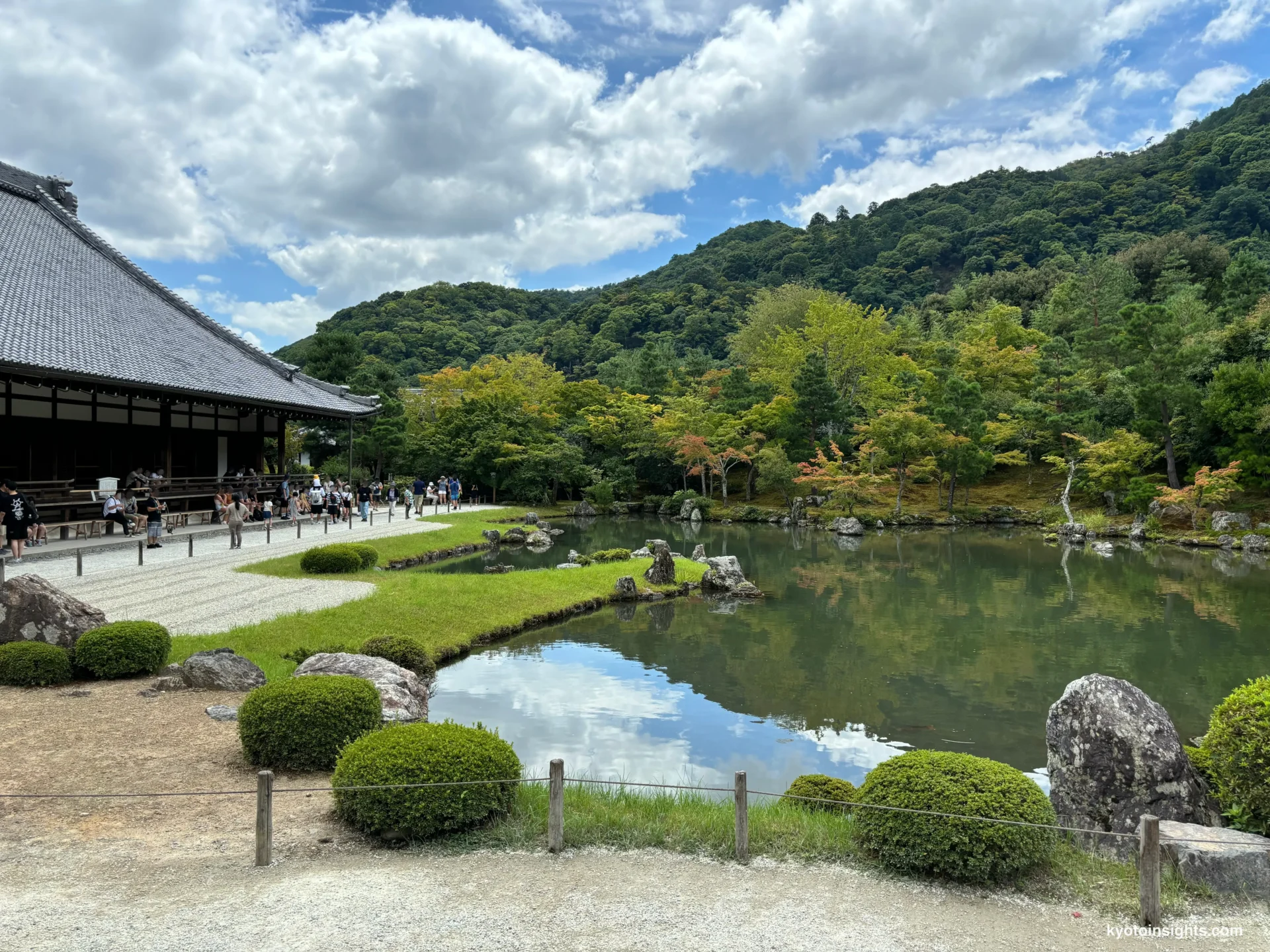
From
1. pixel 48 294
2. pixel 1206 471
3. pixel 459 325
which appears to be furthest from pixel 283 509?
pixel 459 325

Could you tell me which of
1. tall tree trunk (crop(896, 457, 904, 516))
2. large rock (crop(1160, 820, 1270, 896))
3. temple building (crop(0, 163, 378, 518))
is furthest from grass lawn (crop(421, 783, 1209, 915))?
tall tree trunk (crop(896, 457, 904, 516))

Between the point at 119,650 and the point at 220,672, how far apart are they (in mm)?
1208

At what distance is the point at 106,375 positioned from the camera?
16.8 m

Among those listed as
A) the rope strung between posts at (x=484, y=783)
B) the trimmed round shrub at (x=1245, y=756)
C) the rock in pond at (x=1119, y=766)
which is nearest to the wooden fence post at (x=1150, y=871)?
the rope strung between posts at (x=484, y=783)

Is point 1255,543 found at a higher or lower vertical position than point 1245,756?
lower

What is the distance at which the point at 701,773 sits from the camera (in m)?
8.60

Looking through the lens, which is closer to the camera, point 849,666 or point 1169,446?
point 849,666

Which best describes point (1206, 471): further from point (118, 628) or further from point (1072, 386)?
point (118, 628)

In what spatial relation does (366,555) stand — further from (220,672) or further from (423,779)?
(423,779)

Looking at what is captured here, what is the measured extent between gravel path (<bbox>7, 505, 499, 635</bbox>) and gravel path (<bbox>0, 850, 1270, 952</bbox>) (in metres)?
7.48

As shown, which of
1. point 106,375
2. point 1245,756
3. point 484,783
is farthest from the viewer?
point 106,375

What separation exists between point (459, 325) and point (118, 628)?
8181 centimetres

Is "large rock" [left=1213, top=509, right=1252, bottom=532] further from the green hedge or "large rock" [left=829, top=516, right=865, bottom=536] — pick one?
the green hedge

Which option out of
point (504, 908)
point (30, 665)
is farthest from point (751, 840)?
point (30, 665)
